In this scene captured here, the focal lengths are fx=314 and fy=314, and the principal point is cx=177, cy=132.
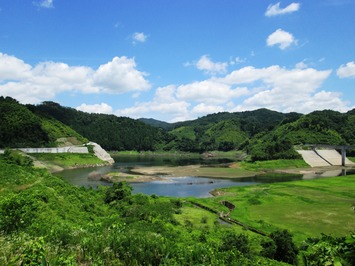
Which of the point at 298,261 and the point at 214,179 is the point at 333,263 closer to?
the point at 298,261

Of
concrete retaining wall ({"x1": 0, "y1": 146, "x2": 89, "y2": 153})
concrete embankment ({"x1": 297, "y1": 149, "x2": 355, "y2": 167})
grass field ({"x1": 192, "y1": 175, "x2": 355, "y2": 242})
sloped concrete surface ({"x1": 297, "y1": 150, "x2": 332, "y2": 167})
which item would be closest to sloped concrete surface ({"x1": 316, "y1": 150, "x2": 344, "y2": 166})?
concrete embankment ({"x1": 297, "y1": 149, "x2": 355, "y2": 167})

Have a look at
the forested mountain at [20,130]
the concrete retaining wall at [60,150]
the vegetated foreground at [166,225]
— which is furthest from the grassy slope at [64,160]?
the vegetated foreground at [166,225]

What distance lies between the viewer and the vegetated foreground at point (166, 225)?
14.9m

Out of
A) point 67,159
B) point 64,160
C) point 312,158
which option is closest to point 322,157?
point 312,158

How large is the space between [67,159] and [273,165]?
318 feet

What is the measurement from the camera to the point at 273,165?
147375mm

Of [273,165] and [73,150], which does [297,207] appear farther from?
[73,150]

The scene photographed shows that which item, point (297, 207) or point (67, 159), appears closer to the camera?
point (297, 207)

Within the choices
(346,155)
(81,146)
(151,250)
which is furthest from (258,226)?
(346,155)

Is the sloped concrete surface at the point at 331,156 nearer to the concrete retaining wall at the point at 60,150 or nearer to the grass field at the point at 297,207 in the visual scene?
the grass field at the point at 297,207

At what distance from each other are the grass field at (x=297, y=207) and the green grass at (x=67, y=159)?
8615 cm

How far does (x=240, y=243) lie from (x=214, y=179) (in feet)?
258

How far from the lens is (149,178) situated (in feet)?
360

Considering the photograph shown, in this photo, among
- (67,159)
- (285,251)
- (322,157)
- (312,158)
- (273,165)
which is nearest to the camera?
(285,251)
